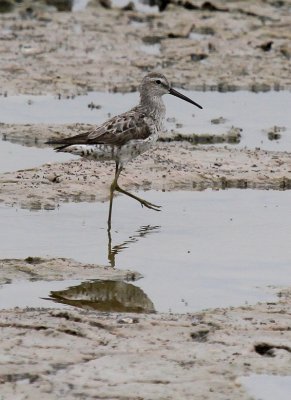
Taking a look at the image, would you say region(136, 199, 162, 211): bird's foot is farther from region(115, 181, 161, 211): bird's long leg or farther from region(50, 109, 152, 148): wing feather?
region(50, 109, 152, 148): wing feather

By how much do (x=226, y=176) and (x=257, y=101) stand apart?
4.85m

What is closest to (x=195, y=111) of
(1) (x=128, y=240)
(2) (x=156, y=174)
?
(2) (x=156, y=174)

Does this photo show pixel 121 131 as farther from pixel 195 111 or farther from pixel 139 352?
pixel 195 111

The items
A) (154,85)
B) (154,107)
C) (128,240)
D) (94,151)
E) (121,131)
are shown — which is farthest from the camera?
(154,85)

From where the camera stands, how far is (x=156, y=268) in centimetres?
1077

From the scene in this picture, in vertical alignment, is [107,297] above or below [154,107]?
below

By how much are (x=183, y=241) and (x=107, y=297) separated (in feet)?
6.74

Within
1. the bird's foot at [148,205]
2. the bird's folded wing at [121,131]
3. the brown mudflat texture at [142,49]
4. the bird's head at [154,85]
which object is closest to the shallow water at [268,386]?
the bird's foot at [148,205]

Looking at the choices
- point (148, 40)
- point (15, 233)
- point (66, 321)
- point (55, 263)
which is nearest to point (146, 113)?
point (15, 233)

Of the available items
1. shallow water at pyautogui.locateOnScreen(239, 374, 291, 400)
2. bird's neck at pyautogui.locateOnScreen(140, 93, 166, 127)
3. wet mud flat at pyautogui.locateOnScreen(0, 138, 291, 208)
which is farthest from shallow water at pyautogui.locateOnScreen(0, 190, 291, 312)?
shallow water at pyautogui.locateOnScreen(239, 374, 291, 400)

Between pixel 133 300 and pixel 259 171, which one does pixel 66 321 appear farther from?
pixel 259 171

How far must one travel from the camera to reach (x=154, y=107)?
1372 centimetres

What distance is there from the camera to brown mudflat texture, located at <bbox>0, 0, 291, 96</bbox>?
19.6m

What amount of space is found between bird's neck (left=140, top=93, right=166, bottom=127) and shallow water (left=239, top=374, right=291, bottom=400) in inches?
237
